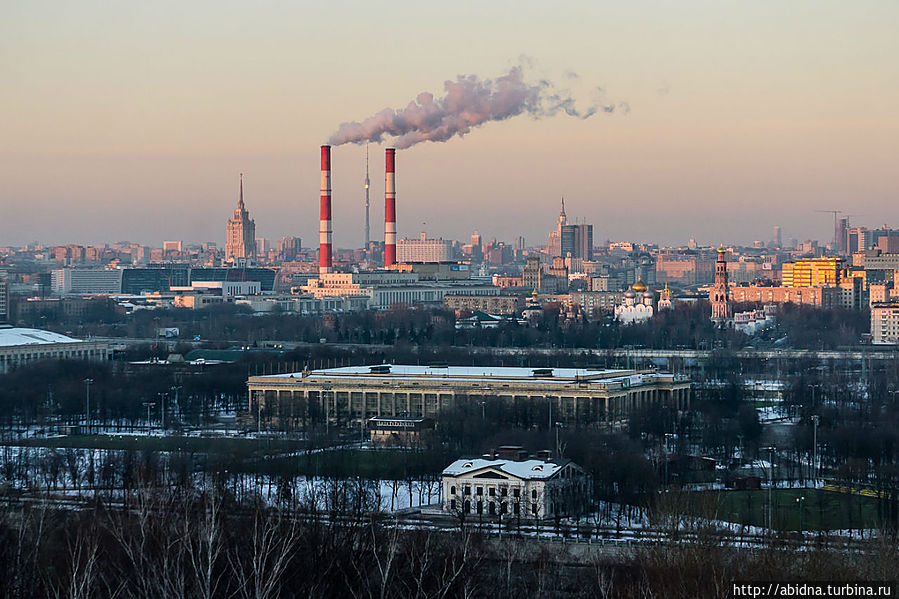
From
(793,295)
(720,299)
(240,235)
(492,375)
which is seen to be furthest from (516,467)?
(240,235)

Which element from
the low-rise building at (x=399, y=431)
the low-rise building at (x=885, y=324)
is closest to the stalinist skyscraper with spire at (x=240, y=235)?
the low-rise building at (x=885, y=324)

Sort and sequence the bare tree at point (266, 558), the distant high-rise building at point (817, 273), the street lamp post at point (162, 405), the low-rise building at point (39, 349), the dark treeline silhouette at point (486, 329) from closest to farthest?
the bare tree at point (266, 558) < the street lamp post at point (162, 405) < the low-rise building at point (39, 349) < the dark treeline silhouette at point (486, 329) < the distant high-rise building at point (817, 273)

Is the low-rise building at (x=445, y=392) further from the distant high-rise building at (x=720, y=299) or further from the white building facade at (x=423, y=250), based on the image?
the white building facade at (x=423, y=250)

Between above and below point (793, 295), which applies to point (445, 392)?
above

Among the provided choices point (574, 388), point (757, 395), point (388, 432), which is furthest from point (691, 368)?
point (388, 432)

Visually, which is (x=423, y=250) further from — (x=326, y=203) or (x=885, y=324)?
(x=885, y=324)

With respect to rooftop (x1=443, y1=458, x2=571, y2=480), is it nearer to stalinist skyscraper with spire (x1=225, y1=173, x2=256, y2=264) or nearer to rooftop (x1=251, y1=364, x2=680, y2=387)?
rooftop (x1=251, y1=364, x2=680, y2=387)

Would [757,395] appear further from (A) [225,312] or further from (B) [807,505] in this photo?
(A) [225,312]
